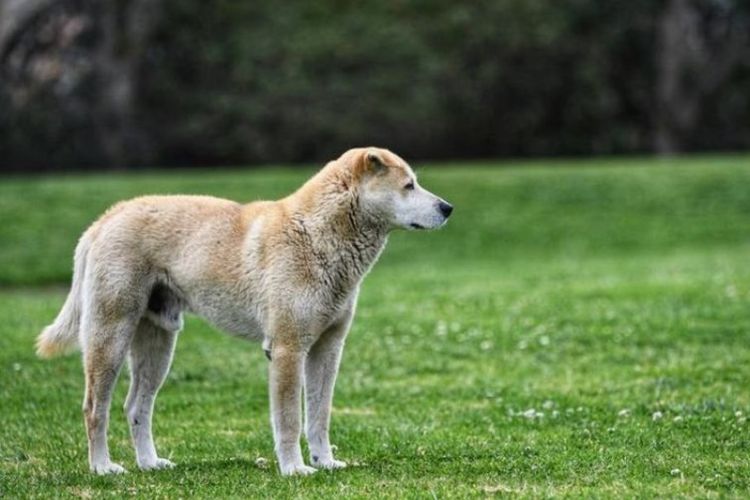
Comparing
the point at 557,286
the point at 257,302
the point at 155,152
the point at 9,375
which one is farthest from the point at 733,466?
the point at 155,152

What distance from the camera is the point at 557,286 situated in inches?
710

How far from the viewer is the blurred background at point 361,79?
37.1 meters

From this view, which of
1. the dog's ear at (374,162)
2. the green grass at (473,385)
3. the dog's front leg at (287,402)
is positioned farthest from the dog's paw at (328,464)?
the dog's ear at (374,162)

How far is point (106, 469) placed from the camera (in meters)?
8.05

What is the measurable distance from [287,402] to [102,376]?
1.23 m

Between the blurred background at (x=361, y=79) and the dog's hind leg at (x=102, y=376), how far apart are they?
28246 mm

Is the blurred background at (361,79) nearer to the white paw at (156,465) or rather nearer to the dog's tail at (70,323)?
the dog's tail at (70,323)

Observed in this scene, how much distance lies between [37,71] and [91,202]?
11.9m

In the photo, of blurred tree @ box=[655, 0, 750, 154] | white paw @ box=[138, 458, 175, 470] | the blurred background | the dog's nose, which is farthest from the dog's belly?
blurred tree @ box=[655, 0, 750, 154]

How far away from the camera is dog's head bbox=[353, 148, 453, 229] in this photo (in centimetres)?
796

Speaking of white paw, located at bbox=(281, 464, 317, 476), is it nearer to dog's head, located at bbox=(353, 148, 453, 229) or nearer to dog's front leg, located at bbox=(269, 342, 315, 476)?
dog's front leg, located at bbox=(269, 342, 315, 476)

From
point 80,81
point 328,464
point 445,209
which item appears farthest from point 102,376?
point 80,81

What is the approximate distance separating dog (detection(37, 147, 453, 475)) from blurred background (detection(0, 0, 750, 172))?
28.1m

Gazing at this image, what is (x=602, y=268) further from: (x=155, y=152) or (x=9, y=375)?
(x=155, y=152)
